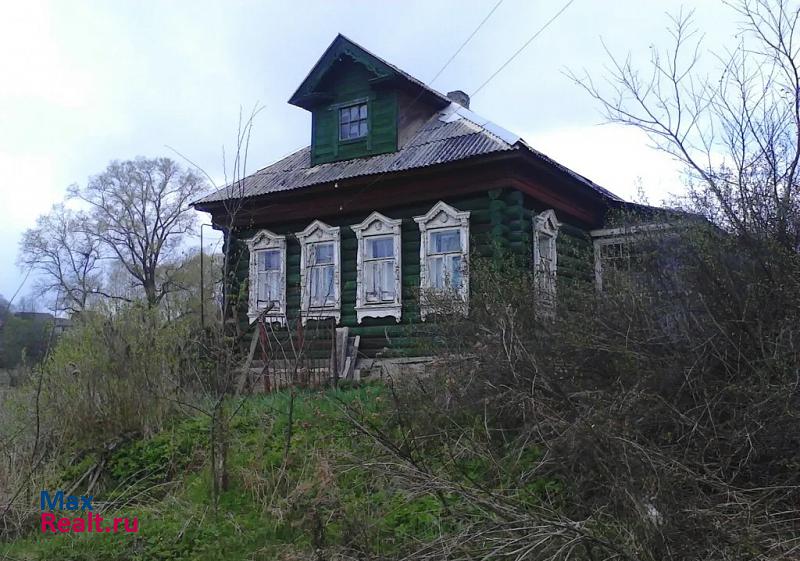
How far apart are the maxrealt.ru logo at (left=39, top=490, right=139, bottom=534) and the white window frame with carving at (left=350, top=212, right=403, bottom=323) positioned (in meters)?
5.80

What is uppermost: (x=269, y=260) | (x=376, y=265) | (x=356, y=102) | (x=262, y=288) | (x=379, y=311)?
(x=356, y=102)

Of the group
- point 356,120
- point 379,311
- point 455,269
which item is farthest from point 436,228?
point 356,120

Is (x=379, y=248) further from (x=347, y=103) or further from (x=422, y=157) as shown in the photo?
(x=347, y=103)

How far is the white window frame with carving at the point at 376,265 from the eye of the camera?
11336 mm

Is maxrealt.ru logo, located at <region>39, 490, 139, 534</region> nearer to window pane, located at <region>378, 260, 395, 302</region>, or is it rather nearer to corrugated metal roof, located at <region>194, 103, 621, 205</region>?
corrugated metal roof, located at <region>194, 103, 621, 205</region>

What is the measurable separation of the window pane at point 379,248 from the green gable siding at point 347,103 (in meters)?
1.54

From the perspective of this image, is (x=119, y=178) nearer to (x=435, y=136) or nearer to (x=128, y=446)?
(x=435, y=136)

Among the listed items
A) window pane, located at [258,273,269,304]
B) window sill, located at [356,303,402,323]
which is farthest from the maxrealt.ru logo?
window pane, located at [258,273,269,304]

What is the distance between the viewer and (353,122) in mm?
12711

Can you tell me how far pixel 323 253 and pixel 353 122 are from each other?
2.37 meters

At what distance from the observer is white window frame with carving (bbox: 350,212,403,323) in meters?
11.3

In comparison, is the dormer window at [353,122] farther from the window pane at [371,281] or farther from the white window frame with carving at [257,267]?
the window pane at [371,281]

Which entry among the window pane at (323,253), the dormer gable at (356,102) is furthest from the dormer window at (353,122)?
the window pane at (323,253)

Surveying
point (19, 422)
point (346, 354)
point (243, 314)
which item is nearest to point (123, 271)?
point (243, 314)
